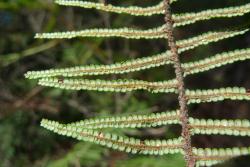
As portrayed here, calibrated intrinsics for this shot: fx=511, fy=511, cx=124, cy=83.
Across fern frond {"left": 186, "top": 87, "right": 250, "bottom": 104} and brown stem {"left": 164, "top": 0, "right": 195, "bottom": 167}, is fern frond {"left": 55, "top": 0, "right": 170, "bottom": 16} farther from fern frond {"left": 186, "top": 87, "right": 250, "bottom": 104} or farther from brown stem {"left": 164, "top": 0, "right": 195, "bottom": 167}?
fern frond {"left": 186, "top": 87, "right": 250, "bottom": 104}

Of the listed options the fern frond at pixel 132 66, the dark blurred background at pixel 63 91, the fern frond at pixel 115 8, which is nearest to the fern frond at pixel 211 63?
the fern frond at pixel 132 66

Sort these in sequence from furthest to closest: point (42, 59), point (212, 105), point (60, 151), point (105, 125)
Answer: point (212, 105) → point (42, 59) → point (60, 151) → point (105, 125)

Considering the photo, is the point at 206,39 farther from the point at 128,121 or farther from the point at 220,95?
the point at 128,121

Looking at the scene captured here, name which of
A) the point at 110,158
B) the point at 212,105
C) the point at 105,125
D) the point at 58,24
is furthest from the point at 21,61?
the point at 105,125

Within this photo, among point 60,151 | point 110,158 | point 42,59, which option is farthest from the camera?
point 42,59

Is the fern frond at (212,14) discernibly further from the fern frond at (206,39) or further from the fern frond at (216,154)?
the fern frond at (216,154)

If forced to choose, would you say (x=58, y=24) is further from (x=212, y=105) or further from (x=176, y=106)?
(x=212, y=105)

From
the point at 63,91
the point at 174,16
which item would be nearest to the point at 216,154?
the point at 174,16
